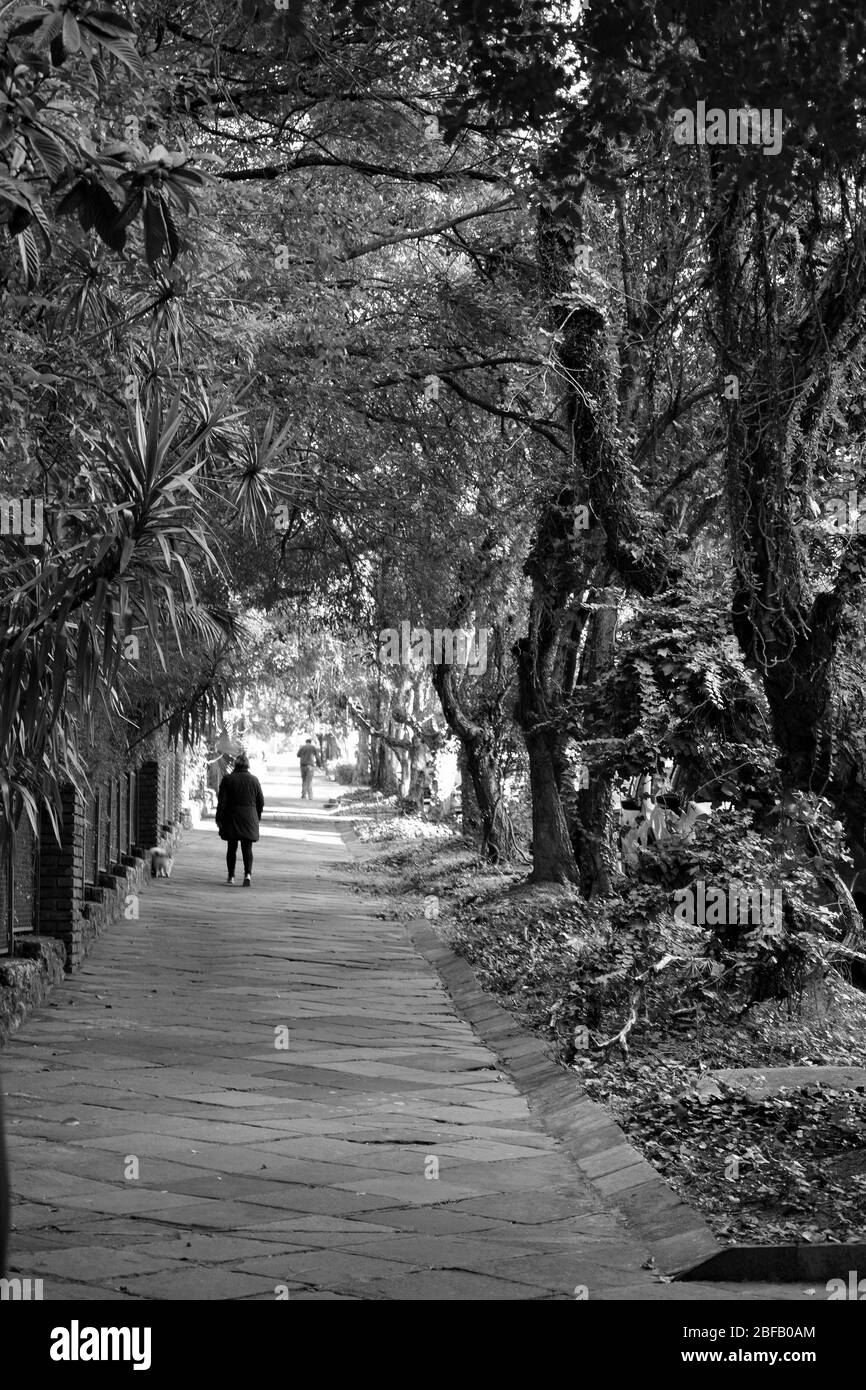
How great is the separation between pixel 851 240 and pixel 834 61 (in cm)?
198

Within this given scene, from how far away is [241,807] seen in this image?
2089cm

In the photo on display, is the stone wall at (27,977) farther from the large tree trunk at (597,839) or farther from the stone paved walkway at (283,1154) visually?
the large tree trunk at (597,839)

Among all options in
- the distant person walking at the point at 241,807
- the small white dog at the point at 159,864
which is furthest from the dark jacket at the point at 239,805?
the small white dog at the point at 159,864

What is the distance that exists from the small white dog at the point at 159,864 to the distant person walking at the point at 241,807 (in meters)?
0.99

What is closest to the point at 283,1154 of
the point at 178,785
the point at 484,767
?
the point at 484,767

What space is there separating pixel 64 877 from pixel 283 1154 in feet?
18.0

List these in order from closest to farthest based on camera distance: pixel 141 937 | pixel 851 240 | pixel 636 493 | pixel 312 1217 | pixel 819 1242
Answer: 1. pixel 819 1242
2. pixel 312 1217
3. pixel 851 240
4. pixel 636 493
5. pixel 141 937

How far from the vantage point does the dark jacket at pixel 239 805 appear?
21.0 metres

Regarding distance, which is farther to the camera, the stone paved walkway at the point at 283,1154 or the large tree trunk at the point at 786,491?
the large tree trunk at the point at 786,491

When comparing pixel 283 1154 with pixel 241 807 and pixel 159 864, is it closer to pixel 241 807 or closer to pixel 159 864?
pixel 241 807

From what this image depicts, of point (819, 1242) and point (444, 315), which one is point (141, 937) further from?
point (819, 1242)

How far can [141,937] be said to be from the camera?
15.3 m

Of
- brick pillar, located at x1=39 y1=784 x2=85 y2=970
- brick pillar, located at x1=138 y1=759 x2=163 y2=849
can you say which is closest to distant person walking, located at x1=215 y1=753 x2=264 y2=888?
brick pillar, located at x1=138 y1=759 x2=163 y2=849
